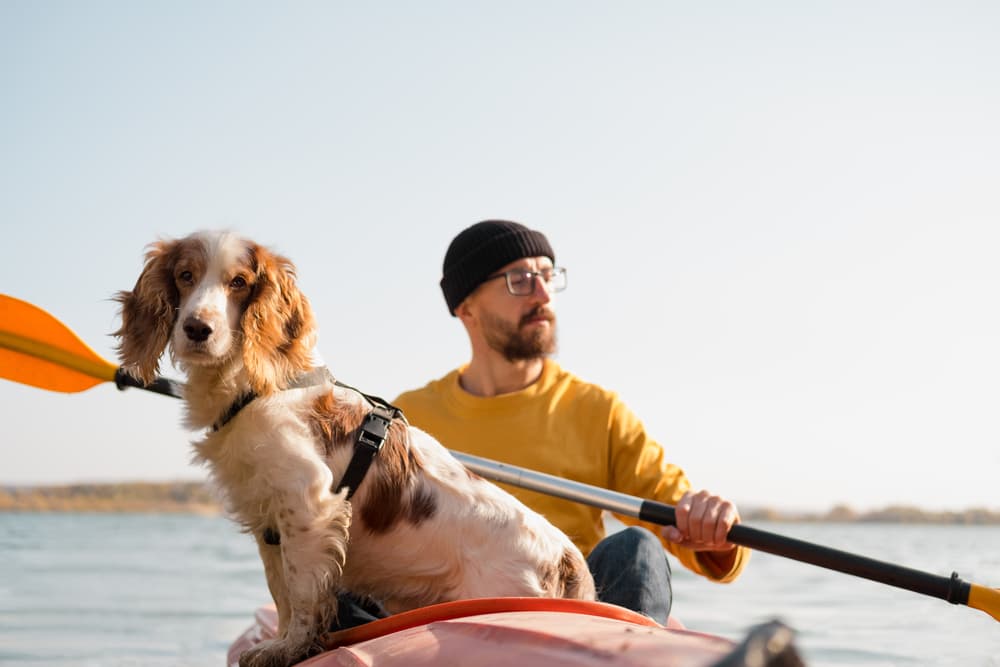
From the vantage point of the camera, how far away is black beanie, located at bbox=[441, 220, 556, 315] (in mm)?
3914

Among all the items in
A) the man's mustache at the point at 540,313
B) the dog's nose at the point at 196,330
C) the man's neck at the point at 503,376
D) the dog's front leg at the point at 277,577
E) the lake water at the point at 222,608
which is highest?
the man's mustache at the point at 540,313

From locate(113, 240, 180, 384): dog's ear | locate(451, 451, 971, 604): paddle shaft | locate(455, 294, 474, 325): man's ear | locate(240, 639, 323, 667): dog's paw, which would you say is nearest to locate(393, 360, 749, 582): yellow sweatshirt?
locate(451, 451, 971, 604): paddle shaft

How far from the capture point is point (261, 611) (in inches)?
140

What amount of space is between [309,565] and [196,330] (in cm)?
62

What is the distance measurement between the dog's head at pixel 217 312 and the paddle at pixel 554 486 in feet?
0.61

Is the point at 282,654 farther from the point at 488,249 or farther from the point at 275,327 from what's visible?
the point at 488,249

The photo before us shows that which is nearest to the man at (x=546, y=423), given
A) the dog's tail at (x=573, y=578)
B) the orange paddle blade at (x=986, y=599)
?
the dog's tail at (x=573, y=578)

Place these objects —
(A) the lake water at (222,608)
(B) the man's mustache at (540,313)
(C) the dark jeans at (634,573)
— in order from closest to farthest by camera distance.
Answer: (C) the dark jeans at (634,573) < (B) the man's mustache at (540,313) < (A) the lake water at (222,608)

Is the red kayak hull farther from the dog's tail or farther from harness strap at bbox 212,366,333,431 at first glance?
harness strap at bbox 212,366,333,431

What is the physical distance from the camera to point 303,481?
2.25 metres

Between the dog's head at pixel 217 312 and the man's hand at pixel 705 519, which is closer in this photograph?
the dog's head at pixel 217 312

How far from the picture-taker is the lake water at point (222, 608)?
603cm

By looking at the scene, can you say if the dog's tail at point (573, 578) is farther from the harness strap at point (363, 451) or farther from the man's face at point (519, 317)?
the man's face at point (519, 317)

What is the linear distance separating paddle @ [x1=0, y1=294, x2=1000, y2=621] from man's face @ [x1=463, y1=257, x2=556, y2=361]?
70cm
